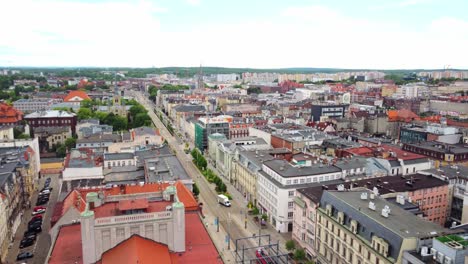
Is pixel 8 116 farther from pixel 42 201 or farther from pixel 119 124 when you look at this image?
pixel 42 201

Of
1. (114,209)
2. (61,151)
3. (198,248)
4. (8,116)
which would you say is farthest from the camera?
(8,116)

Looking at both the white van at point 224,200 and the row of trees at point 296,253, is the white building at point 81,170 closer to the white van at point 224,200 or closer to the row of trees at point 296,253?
the white van at point 224,200

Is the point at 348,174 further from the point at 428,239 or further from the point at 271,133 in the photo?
the point at 271,133

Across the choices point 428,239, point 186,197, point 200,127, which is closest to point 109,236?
point 186,197

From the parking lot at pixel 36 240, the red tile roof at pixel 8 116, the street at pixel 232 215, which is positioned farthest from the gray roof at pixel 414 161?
the red tile roof at pixel 8 116

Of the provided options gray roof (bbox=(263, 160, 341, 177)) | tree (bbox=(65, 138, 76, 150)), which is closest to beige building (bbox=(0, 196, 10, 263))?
gray roof (bbox=(263, 160, 341, 177))

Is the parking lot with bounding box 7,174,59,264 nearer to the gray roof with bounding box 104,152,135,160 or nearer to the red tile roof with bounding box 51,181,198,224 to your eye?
the red tile roof with bounding box 51,181,198,224

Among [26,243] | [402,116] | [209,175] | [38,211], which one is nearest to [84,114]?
[209,175]

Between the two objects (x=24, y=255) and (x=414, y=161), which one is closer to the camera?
(x=24, y=255)
